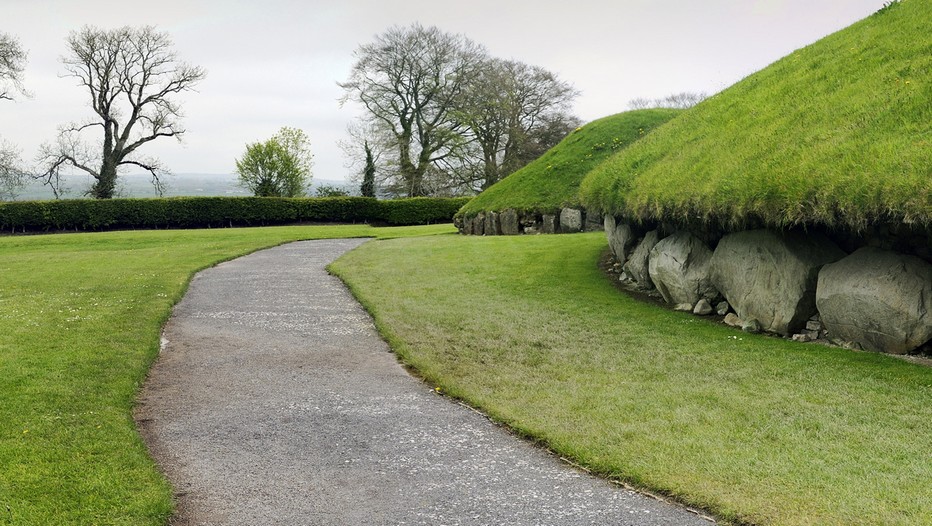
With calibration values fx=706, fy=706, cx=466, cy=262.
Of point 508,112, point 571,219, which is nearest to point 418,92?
point 508,112

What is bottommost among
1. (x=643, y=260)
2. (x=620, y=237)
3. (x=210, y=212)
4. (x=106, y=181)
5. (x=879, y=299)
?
(x=879, y=299)

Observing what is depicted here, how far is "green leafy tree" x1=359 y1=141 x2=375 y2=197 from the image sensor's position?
56.9 m

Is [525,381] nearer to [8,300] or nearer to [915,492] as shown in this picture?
[915,492]

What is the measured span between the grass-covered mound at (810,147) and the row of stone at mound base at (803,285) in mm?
611

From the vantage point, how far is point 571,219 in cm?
2666

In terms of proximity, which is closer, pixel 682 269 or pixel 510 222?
pixel 682 269

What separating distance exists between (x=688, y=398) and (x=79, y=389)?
275 inches

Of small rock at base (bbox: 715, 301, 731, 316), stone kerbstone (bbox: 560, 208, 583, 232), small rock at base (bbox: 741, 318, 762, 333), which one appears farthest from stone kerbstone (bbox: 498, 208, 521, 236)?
small rock at base (bbox: 741, 318, 762, 333)

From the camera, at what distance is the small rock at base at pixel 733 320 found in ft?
38.8

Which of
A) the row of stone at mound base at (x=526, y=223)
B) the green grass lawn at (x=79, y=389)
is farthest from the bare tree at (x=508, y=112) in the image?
the green grass lawn at (x=79, y=389)

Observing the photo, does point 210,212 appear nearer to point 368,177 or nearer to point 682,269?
point 368,177

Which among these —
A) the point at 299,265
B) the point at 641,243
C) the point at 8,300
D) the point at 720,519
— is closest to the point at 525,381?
the point at 720,519

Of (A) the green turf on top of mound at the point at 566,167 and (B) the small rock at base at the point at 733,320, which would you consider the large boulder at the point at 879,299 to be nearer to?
(B) the small rock at base at the point at 733,320

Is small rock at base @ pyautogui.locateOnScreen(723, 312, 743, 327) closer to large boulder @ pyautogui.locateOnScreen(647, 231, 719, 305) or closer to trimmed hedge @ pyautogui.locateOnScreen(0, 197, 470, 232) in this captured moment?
large boulder @ pyautogui.locateOnScreen(647, 231, 719, 305)
